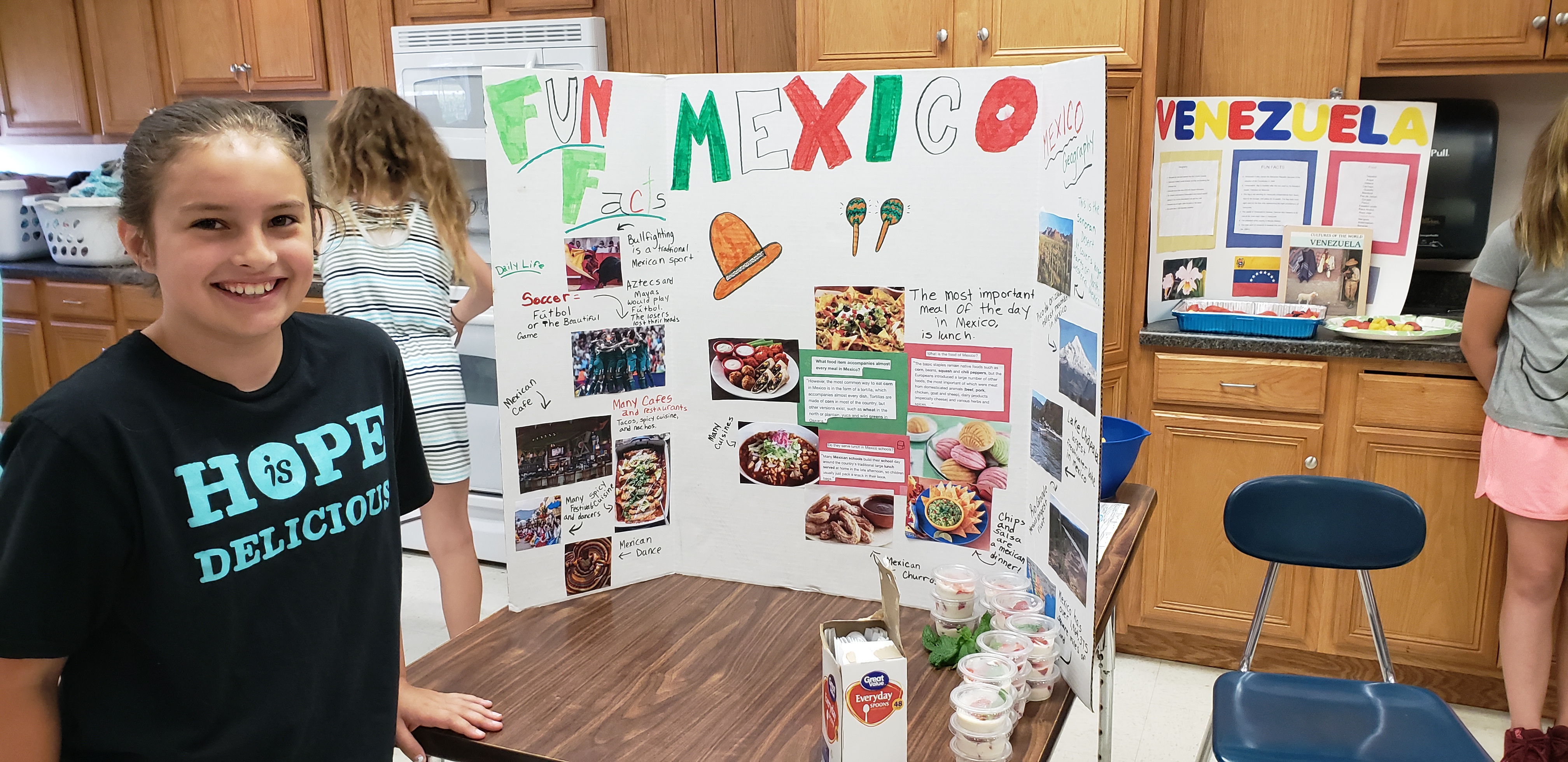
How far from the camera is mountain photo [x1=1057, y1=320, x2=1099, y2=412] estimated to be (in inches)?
48.8

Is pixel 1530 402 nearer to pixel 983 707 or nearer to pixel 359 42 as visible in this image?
pixel 983 707

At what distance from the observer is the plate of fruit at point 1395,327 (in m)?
2.58

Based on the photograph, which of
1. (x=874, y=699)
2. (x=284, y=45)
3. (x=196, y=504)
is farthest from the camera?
(x=284, y=45)

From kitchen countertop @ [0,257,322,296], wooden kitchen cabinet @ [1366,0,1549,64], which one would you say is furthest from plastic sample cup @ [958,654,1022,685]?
kitchen countertop @ [0,257,322,296]

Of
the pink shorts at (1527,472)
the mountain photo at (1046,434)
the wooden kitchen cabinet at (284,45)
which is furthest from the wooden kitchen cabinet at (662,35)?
the pink shorts at (1527,472)

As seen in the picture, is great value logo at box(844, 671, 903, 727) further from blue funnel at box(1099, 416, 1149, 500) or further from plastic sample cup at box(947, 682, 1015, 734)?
blue funnel at box(1099, 416, 1149, 500)

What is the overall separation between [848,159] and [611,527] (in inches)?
26.1

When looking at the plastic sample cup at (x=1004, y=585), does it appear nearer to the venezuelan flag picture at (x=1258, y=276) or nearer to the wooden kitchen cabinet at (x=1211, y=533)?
the wooden kitchen cabinet at (x=1211, y=533)

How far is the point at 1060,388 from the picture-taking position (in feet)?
4.46

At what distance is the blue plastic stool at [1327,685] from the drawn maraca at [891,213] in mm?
967

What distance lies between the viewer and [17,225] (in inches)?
171

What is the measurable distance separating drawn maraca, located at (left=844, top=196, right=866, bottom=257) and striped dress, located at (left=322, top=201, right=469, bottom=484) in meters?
1.22

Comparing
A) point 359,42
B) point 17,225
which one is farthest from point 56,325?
point 359,42

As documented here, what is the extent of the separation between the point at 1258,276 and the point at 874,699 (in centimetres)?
232
